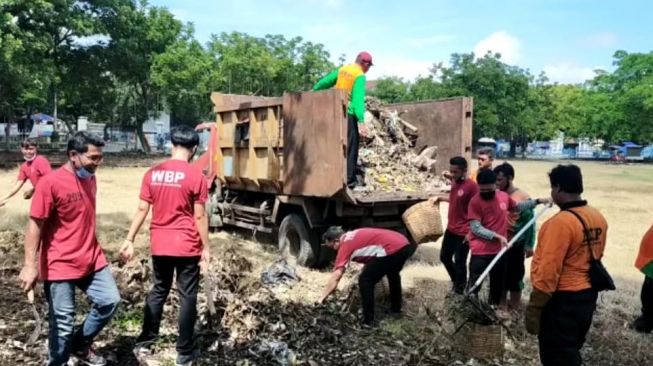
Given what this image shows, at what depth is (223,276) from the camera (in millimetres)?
5832

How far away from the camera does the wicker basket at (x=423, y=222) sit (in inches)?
248

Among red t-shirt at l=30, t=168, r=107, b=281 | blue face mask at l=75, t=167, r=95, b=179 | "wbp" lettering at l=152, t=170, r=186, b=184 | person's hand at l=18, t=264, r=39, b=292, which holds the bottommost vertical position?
person's hand at l=18, t=264, r=39, b=292

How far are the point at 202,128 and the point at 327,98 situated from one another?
13.5 ft

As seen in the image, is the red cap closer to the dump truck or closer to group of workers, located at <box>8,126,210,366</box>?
the dump truck

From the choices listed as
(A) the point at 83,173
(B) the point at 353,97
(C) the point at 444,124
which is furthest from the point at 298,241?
(A) the point at 83,173

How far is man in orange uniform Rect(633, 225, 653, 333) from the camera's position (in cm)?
497

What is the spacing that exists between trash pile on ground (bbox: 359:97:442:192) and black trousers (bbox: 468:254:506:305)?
190cm

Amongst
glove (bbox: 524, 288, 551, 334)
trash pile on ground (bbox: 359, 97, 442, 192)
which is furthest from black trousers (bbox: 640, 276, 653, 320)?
trash pile on ground (bbox: 359, 97, 442, 192)

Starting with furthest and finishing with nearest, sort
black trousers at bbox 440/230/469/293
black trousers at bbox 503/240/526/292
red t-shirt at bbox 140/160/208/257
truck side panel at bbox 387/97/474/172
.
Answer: truck side panel at bbox 387/97/474/172, black trousers at bbox 440/230/469/293, black trousers at bbox 503/240/526/292, red t-shirt at bbox 140/160/208/257

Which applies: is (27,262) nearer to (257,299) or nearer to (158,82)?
(257,299)

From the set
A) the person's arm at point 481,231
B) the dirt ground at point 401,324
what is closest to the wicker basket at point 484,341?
the dirt ground at point 401,324

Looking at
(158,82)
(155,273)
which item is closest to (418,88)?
(158,82)

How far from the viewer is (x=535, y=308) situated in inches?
133

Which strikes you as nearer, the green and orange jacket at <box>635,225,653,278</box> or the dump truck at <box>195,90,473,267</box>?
the green and orange jacket at <box>635,225,653,278</box>
